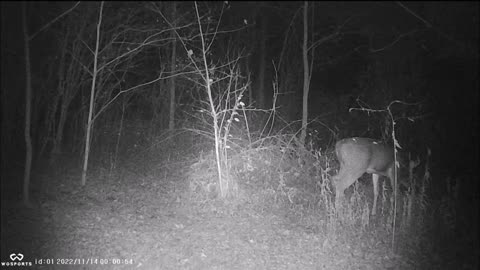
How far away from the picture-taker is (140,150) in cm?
1246

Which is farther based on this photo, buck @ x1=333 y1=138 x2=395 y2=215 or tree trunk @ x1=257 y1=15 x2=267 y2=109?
tree trunk @ x1=257 y1=15 x2=267 y2=109

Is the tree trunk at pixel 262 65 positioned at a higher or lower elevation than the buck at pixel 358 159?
higher

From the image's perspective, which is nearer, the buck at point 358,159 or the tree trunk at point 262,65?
the buck at point 358,159

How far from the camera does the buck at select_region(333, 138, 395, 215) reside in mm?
7008

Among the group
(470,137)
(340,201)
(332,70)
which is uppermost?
(332,70)

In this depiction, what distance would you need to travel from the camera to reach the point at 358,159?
701 cm

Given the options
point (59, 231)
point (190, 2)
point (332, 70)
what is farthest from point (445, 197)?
point (332, 70)

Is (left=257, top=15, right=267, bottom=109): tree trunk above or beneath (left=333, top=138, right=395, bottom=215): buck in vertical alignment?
above

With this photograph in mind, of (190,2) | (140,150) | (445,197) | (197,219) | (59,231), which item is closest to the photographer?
(59,231)

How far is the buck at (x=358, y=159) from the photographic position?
276 inches

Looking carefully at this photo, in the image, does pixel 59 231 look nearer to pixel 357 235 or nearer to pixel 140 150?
pixel 357 235

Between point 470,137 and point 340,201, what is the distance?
5972 millimetres

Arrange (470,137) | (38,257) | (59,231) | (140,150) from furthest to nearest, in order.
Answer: (140,150), (470,137), (59,231), (38,257)

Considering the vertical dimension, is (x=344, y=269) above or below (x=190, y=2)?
below
